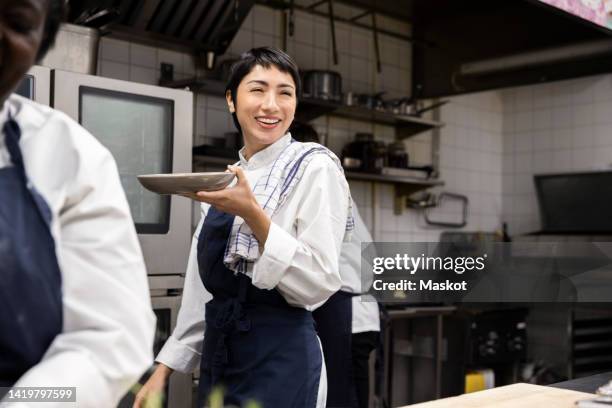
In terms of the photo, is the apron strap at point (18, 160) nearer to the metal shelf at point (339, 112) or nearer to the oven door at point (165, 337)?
the oven door at point (165, 337)

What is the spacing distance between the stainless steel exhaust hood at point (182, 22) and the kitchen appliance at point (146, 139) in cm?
86

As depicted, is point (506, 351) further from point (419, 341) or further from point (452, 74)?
point (452, 74)

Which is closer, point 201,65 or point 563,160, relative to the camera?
point 201,65

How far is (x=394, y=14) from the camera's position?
4828 mm

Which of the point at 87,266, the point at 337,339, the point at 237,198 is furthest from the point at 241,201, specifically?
the point at 337,339

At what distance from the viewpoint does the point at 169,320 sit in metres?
2.38

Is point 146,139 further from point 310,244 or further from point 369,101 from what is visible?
point 369,101

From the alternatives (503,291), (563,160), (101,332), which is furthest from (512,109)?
(101,332)

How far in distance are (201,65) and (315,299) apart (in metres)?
2.40

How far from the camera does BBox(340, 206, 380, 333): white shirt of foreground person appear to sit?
9.87ft

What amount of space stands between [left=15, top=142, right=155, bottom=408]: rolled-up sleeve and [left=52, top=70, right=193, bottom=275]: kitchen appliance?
4.91 feet

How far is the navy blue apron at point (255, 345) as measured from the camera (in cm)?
157

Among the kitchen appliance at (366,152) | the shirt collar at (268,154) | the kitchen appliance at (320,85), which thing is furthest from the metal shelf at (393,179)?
the shirt collar at (268,154)

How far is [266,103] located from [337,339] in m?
1.43
